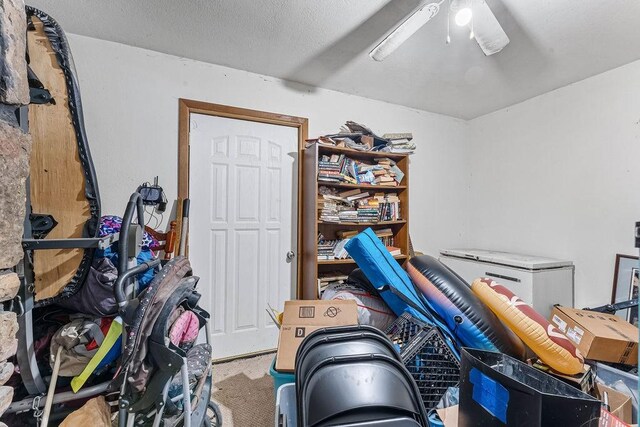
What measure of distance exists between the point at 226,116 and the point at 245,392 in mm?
2136

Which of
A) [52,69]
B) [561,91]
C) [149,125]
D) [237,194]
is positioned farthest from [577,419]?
[561,91]

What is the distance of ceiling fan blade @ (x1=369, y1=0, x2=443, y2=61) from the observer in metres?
1.35

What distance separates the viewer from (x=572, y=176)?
260cm

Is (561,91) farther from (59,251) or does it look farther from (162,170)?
(59,251)

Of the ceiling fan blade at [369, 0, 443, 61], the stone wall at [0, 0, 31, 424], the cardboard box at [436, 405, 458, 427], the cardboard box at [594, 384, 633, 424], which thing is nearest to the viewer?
the stone wall at [0, 0, 31, 424]

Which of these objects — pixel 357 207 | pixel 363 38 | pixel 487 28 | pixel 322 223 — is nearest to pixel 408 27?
pixel 487 28

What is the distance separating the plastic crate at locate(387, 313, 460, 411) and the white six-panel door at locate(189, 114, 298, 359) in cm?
149

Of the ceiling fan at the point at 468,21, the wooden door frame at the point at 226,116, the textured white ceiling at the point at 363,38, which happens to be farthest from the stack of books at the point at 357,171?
the ceiling fan at the point at 468,21

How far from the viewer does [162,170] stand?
2191mm

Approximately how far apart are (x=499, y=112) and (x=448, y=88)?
0.97 m

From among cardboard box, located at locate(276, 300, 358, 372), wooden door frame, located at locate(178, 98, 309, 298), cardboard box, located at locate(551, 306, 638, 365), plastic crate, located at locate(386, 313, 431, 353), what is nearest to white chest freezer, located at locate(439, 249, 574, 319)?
cardboard box, located at locate(551, 306, 638, 365)

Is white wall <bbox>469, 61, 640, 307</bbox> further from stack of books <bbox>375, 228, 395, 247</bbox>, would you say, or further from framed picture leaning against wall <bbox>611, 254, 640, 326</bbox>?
stack of books <bbox>375, 228, 395, 247</bbox>

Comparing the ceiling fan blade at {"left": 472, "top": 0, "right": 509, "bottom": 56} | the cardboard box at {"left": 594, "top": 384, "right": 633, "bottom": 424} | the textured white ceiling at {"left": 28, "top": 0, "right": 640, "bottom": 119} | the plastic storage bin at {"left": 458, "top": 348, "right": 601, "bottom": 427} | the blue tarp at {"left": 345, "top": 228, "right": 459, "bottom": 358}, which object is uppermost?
the textured white ceiling at {"left": 28, "top": 0, "right": 640, "bottom": 119}

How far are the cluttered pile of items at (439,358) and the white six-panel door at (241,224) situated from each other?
84 cm
